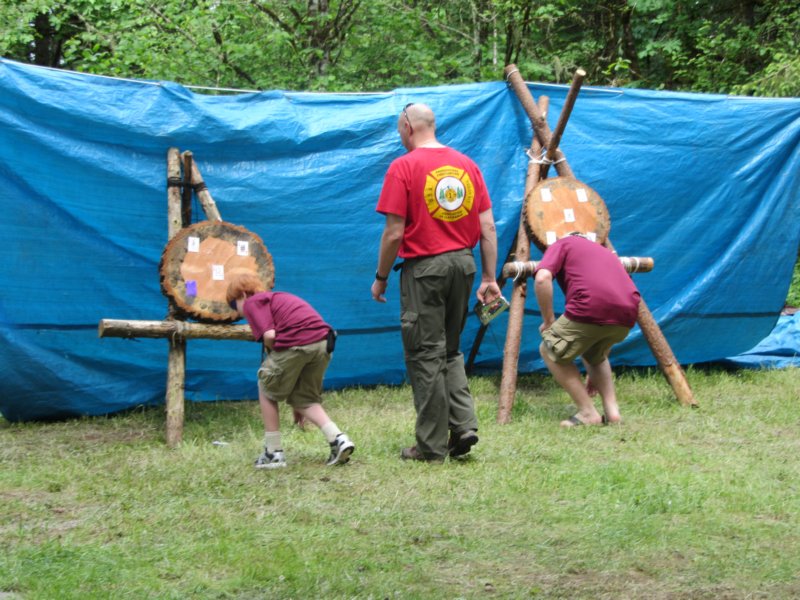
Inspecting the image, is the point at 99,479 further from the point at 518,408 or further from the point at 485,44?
the point at 485,44

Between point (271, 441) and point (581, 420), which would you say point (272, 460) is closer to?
point (271, 441)

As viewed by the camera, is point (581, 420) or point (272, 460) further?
point (581, 420)

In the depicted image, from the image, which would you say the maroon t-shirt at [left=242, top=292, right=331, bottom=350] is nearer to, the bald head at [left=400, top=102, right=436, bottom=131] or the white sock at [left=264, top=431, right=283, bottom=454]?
the white sock at [left=264, top=431, right=283, bottom=454]

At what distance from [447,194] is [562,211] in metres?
2.00

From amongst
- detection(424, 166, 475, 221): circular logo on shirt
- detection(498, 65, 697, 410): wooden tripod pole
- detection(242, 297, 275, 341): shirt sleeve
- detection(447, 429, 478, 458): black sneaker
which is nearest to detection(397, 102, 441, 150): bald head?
detection(424, 166, 475, 221): circular logo on shirt

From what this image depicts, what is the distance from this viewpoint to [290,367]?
17.9 feet

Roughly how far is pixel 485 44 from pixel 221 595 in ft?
33.3

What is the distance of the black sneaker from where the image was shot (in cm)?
543

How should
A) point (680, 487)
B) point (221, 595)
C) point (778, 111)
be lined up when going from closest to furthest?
point (221, 595)
point (680, 487)
point (778, 111)

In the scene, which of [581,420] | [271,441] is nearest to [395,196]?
[271,441]

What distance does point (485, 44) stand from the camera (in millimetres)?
12586

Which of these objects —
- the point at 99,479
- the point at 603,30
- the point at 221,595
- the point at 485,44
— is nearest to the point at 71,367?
the point at 99,479

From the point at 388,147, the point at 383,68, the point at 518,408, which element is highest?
the point at 383,68

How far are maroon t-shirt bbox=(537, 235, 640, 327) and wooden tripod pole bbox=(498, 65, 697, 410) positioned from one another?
90 centimetres
